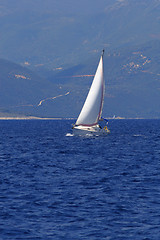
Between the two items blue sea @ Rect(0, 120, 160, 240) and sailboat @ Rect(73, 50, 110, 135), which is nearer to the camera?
blue sea @ Rect(0, 120, 160, 240)

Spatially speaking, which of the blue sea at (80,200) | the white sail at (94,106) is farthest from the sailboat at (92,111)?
the blue sea at (80,200)

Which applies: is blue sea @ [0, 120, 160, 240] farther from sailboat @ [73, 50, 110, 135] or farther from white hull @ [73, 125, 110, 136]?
sailboat @ [73, 50, 110, 135]

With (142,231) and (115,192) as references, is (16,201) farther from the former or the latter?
(142,231)

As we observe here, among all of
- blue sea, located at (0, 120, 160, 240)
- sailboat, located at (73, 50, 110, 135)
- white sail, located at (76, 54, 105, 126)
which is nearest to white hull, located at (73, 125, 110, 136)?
sailboat, located at (73, 50, 110, 135)

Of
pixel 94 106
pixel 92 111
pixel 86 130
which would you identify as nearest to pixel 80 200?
pixel 86 130

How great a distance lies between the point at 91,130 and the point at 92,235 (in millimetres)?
88891

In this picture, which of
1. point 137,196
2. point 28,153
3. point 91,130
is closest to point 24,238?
point 137,196

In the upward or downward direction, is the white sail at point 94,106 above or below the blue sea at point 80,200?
above

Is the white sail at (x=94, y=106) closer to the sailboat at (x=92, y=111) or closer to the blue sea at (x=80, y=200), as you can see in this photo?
the sailboat at (x=92, y=111)

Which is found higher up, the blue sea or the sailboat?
the sailboat

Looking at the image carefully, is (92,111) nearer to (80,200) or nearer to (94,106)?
(94,106)

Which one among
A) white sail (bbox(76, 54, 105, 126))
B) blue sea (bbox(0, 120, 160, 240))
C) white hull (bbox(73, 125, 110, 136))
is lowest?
blue sea (bbox(0, 120, 160, 240))

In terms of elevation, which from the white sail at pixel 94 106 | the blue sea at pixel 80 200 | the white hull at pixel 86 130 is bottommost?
the blue sea at pixel 80 200

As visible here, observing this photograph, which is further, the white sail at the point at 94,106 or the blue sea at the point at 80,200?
the white sail at the point at 94,106
